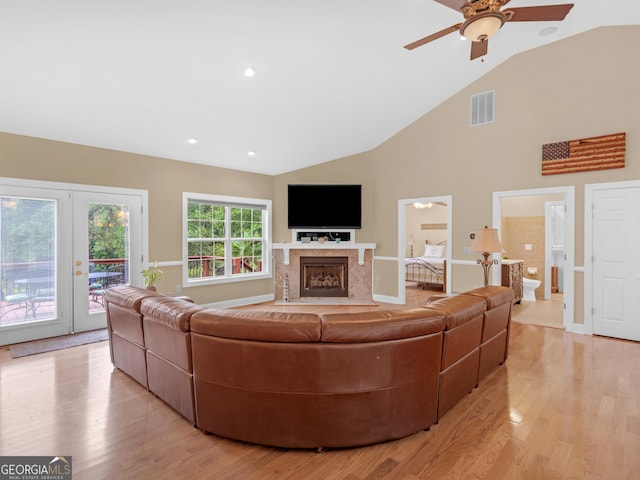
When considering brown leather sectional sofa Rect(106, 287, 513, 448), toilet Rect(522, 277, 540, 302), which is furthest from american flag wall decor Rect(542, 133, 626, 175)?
brown leather sectional sofa Rect(106, 287, 513, 448)

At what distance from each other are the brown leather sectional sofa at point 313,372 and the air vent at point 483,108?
4297 millimetres

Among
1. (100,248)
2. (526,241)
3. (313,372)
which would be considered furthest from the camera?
(526,241)

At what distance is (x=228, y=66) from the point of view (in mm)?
3729

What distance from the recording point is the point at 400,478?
189cm

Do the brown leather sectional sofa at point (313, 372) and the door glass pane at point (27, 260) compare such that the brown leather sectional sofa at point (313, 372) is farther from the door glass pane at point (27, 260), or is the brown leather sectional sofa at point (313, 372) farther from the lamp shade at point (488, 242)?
the door glass pane at point (27, 260)

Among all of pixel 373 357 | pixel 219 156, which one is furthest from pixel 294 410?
pixel 219 156

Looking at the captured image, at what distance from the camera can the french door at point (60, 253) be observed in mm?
4281

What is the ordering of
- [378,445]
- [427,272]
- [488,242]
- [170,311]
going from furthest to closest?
[427,272], [488,242], [170,311], [378,445]

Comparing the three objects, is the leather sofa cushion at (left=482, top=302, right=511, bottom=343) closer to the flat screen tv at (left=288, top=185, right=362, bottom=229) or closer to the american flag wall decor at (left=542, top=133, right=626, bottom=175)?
the american flag wall decor at (left=542, top=133, right=626, bottom=175)

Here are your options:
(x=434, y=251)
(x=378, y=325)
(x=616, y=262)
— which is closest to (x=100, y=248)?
(x=378, y=325)

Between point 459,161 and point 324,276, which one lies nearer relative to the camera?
point 459,161

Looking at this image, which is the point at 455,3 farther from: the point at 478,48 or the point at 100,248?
the point at 100,248

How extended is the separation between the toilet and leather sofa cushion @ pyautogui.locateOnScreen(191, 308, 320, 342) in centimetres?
646

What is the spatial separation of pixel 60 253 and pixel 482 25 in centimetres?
547
